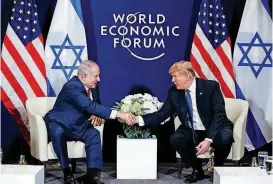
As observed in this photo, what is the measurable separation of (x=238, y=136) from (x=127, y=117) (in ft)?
4.70

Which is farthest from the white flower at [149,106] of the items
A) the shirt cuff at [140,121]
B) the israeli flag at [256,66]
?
the israeli flag at [256,66]

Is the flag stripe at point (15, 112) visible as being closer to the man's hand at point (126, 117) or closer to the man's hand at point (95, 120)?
the man's hand at point (95, 120)

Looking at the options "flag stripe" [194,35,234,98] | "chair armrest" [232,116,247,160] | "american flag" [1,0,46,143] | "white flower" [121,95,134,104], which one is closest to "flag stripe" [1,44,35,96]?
"american flag" [1,0,46,143]

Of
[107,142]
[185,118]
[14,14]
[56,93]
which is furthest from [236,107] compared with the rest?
[14,14]

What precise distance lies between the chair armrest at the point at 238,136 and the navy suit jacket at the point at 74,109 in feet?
5.31

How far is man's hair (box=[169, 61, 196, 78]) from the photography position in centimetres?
764

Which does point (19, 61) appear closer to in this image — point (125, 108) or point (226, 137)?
point (125, 108)

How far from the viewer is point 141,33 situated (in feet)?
26.6

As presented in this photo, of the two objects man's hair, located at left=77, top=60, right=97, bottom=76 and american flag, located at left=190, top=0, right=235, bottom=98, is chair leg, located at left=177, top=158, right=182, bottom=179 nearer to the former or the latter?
american flag, located at left=190, top=0, right=235, bottom=98

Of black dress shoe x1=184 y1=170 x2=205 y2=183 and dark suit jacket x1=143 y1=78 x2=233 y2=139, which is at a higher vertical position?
dark suit jacket x1=143 y1=78 x2=233 y2=139

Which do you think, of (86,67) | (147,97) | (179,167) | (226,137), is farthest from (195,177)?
(86,67)

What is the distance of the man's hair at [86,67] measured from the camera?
7460mm

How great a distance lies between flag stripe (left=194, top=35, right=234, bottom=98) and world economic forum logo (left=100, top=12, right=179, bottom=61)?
0.35m

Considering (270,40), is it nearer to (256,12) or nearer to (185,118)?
(256,12)
